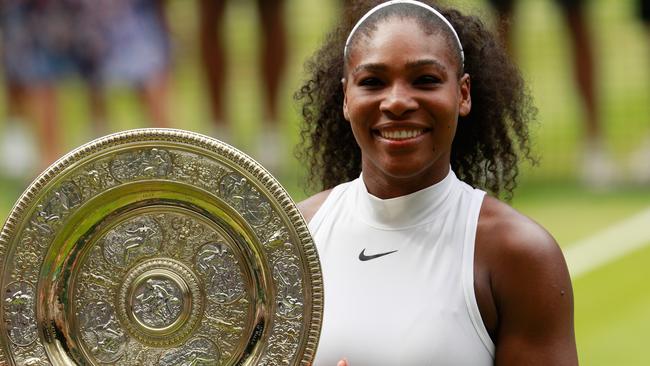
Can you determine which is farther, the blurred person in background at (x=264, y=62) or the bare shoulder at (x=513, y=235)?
the blurred person in background at (x=264, y=62)

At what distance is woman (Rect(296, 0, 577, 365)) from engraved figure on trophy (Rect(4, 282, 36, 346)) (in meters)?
0.52

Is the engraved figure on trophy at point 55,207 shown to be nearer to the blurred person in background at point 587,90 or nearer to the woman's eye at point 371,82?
the woman's eye at point 371,82

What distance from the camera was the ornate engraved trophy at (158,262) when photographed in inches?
120

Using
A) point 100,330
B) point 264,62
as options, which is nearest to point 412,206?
point 100,330

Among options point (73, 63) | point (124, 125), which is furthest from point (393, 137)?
point (124, 125)

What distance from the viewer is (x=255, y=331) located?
3.12 meters

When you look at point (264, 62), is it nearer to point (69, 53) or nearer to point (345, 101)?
point (69, 53)

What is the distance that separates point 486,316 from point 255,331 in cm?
42

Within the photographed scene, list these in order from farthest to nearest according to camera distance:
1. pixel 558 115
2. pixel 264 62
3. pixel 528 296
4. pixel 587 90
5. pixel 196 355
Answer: pixel 558 115
pixel 264 62
pixel 587 90
pixel 196 355
pixel 528 296

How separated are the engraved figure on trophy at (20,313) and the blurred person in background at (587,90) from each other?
647 centimetres

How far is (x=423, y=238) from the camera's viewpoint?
318 centimetres

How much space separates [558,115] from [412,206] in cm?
801

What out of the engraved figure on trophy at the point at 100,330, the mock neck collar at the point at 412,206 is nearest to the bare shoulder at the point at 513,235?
the mock neck collar at the point at 412,206

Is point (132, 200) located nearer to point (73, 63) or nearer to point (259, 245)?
point (259, 245)
